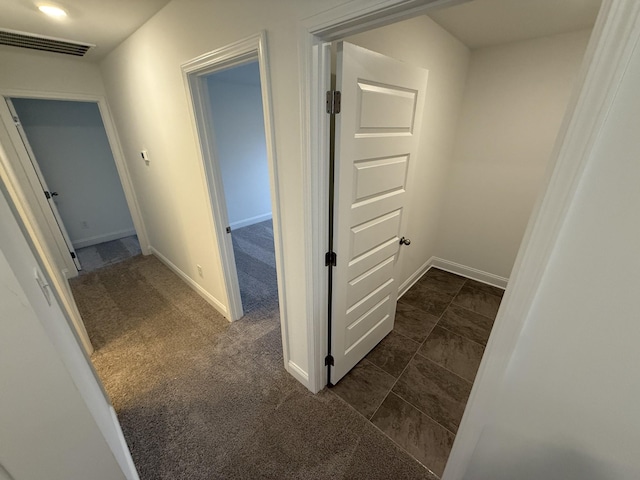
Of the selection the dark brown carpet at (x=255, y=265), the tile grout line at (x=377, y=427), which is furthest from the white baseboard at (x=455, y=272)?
the dark brown carpet at (x=255, y=265)

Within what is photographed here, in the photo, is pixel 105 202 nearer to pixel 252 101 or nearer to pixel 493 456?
pixel 252 101

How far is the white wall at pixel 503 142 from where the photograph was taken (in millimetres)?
2195

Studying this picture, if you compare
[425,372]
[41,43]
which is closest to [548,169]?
[425,372]

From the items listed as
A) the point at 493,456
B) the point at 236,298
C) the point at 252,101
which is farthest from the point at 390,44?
the point at 252,101

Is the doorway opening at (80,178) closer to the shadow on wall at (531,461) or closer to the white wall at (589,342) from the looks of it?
the shadow on wall at (531,461)

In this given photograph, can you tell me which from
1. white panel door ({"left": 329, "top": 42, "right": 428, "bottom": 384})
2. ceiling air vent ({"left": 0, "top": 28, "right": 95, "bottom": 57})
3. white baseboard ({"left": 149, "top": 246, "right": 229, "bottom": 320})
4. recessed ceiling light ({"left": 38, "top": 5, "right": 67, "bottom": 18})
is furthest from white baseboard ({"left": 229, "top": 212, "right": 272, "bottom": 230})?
white panel door ({"left": 329, "top": 42, "right": 428, "bottom": 384})

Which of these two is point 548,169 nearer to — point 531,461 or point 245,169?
point 531,461

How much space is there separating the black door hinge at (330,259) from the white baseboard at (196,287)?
147 centimetres

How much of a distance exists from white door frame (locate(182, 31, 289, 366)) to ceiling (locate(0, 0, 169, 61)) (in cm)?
53

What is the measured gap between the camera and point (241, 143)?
4570 mm

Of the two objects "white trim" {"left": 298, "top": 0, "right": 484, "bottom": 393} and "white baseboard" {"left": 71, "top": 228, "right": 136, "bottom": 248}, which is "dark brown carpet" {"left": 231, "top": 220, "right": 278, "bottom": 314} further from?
"white baseboard" {"left": 71, "top": 228, "right": 136, "bottom": 248}

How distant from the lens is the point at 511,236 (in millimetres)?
2725

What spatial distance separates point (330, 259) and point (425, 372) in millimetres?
1279

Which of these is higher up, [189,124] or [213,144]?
[189,124]
